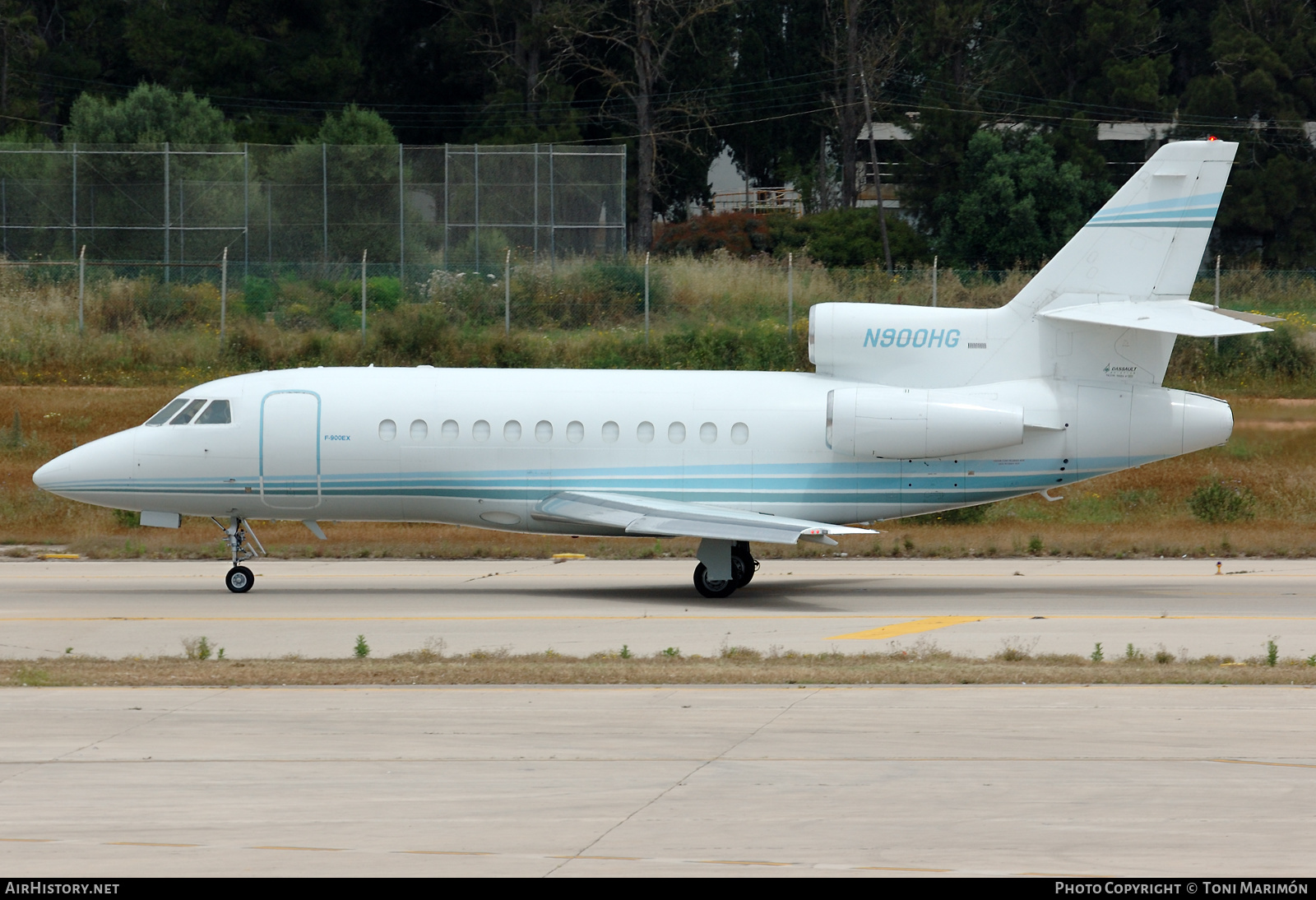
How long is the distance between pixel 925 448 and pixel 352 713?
10402 millimetres

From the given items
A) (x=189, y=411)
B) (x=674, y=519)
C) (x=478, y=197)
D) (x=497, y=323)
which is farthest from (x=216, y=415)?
(x=478, y=197)

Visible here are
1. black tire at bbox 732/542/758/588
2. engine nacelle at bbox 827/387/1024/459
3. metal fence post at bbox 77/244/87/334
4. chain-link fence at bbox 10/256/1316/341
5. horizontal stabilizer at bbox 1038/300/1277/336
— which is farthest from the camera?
chain-link fence at bbox 10/256/1316/341

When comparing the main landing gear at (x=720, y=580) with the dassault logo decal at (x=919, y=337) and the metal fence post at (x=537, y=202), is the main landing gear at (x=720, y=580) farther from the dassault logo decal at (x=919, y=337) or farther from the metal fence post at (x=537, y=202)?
the metal fence post at (x=537, y=202)

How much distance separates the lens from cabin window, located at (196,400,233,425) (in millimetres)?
21125

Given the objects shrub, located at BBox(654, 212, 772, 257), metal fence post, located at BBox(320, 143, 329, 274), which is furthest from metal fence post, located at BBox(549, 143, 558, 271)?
shrub, located at BBox(654, 212, 772, 257)

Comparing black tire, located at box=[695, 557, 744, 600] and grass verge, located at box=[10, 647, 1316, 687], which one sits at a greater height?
black tire, located at box=[695, 557, 744, 600]

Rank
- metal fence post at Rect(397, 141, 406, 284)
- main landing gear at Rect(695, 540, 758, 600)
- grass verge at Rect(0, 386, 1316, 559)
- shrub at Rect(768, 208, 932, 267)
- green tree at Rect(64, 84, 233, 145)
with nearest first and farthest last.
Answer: main landing gear at Rect(695, 540, 758, 600), grass verge at Rect(0, 386, 1316, 559), metal fence post at Rect(397, 141, 406, 284), green tree at Rect(64, 84, 233, 145), shrub at Rect(768, 208, 932, 267)

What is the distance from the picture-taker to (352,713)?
12586mm

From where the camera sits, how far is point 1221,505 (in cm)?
2877

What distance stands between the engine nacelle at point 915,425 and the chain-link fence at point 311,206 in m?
23.6

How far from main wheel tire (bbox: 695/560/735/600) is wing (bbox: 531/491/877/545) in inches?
36.1

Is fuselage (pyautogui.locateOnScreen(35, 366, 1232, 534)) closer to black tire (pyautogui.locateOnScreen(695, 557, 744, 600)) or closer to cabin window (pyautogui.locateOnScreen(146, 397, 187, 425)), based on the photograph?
cabin window (pyautogui.locateOnScreen(146, 397, 187, 425))

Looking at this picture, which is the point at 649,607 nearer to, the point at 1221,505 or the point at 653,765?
the point at 653,765

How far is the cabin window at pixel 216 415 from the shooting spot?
69.3ft
